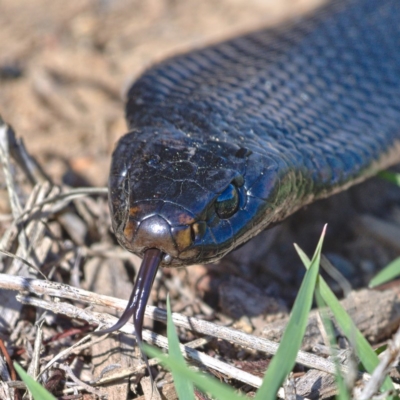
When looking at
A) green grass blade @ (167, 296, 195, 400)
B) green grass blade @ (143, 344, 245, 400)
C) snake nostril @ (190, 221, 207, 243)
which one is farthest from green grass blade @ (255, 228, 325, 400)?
snake nostril @ (190, 221, 207, 243)

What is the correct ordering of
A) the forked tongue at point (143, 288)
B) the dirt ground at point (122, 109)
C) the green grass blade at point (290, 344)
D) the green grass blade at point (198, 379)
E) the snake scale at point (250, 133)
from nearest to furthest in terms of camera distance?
the green grass blade at point (198, 379)
the green grass blade at point (290, 344)
the forked tongue at point (143, 288)
the snake scale at point (250, 133)
the dirt ground at point (122, 109)

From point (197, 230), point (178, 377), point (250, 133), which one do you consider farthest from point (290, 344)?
point (250, 133)

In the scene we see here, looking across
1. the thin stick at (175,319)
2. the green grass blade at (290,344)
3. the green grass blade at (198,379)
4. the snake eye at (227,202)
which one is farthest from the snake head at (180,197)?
the green grass blade at (198,379)

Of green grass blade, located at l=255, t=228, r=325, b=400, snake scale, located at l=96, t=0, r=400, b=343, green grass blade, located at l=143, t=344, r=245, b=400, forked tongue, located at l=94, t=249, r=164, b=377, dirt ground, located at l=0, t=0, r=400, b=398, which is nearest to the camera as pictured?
green grass blade, located at l=143, t=344, r=245, b=400

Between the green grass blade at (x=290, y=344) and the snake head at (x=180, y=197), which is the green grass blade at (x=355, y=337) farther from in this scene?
the snake head at (x=180, y=197)

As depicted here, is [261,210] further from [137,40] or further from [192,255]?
[137,40]

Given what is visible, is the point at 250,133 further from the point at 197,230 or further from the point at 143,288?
the point at 143,288

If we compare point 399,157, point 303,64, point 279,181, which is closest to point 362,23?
point 303,64

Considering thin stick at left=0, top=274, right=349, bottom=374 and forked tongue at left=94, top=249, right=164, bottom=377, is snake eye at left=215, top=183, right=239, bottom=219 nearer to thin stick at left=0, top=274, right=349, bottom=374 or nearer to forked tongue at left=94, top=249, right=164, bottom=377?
forked tongue at left=94, top=249, right=164, bottom=377

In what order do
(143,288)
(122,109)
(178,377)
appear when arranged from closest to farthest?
(178,377) < (143,288) < (122,109)
